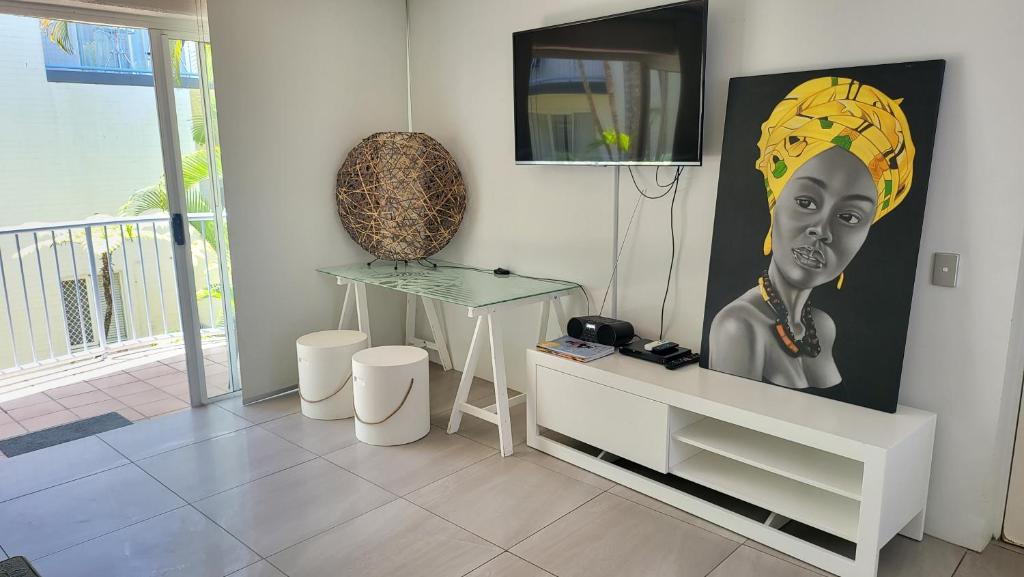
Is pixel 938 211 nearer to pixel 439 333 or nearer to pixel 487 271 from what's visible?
pixel 487 271

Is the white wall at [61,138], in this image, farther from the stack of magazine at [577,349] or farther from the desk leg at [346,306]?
the stack of magazine at [577,349]

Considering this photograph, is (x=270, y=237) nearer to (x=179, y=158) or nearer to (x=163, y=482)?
(x=179, y=158)

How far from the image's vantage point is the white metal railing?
434 centimetres

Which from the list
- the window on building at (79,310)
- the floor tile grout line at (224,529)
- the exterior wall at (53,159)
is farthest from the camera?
the window on building at (79,310)

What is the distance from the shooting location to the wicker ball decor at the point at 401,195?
3.74 metres

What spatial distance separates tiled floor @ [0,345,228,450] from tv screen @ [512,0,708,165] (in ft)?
6.89

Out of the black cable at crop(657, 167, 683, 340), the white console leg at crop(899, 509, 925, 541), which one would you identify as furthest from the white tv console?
the black cable at crop(657, 167, 683, 340)

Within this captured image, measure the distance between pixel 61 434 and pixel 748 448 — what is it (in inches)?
129

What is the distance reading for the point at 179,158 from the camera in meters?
3.51

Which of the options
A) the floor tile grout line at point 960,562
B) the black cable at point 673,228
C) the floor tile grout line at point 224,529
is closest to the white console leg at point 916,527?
the floor tile grout line at point 960,562

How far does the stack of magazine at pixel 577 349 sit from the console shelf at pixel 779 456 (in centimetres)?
49

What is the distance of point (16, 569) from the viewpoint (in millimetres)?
1654

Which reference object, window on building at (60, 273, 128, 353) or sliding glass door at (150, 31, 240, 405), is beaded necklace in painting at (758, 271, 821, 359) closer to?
sliding glass door at (150, 31, 240, 405)

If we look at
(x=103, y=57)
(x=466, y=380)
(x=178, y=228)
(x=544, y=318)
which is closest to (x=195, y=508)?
(x=466, y=380)
